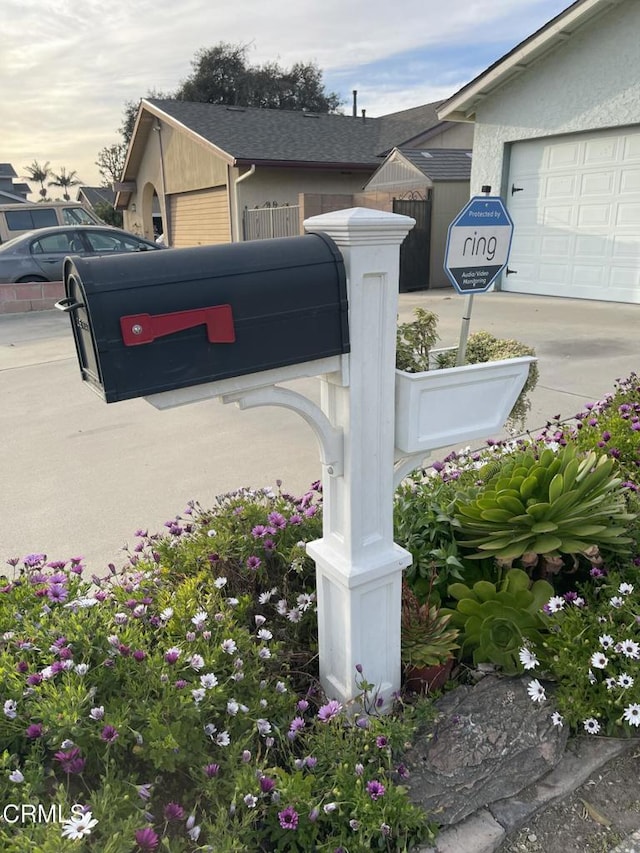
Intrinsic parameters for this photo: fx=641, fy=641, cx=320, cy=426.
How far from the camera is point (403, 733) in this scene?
176 centimetres

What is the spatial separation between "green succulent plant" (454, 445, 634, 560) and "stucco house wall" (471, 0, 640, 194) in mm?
8578

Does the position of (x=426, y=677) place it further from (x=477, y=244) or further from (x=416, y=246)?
(x=416, y=246)

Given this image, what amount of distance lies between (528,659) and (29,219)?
51.2 feet

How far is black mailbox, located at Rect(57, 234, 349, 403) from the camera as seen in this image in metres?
1.33

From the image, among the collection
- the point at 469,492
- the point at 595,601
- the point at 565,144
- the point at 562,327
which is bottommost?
the point at 562,327

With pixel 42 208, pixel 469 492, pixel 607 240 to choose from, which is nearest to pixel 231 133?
pixel 42 208

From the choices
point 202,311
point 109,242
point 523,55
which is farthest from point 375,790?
point 109,242

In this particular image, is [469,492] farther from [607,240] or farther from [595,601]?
[607,240]

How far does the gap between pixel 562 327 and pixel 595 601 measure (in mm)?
6477

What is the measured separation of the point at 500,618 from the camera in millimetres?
2109

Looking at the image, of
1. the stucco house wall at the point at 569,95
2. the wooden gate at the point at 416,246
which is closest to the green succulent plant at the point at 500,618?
the stucco house wall at the point at 569,95

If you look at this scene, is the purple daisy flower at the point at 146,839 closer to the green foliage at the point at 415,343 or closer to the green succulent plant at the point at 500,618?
the green succulent plant at the point at 500,618

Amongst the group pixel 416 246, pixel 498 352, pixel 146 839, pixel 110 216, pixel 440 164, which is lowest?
pixel 110 216

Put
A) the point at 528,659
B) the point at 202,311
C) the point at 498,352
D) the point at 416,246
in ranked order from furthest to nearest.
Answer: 1. the point at 416,246
2. the point at 498,352
3. the point at 528,659
4. the point at 202,311
